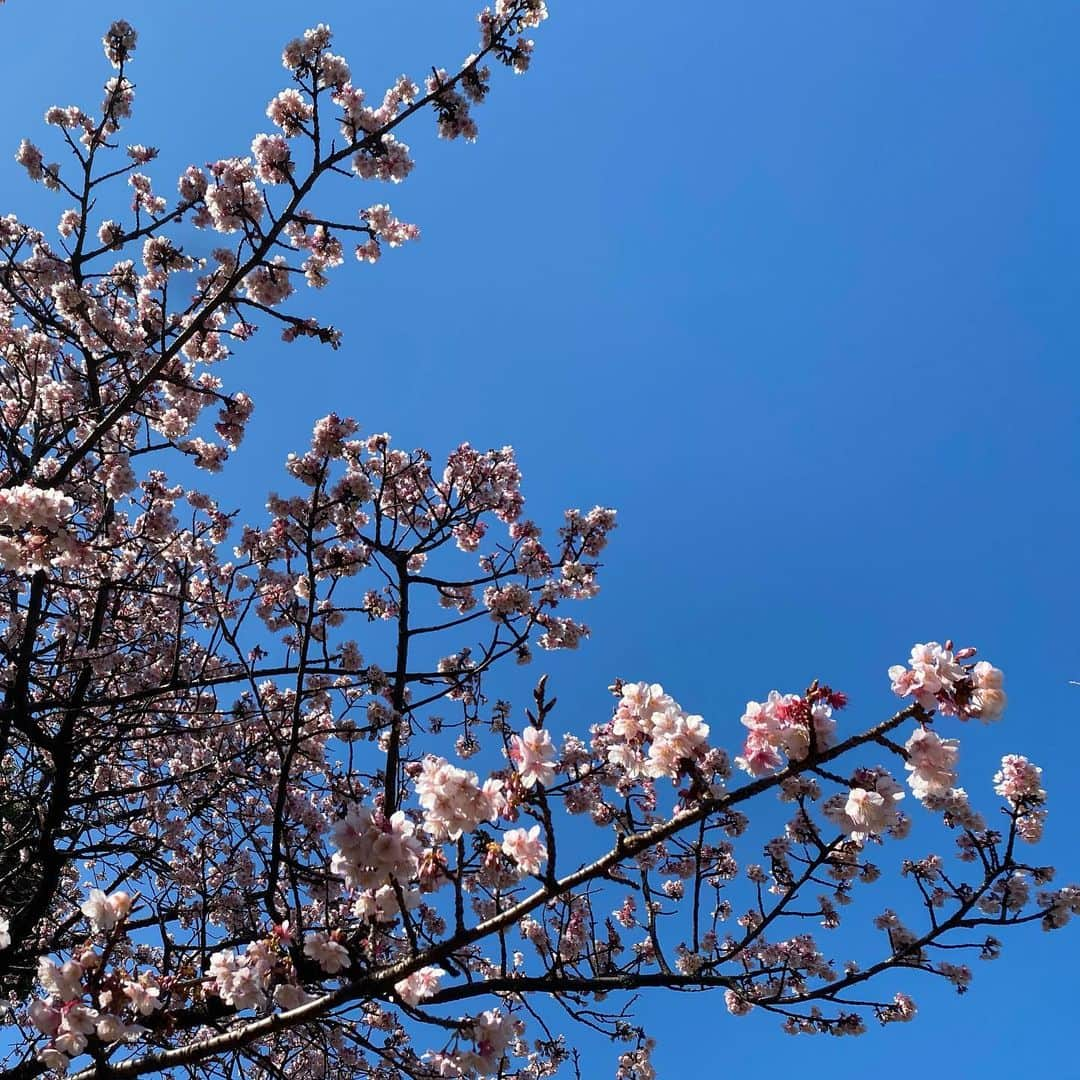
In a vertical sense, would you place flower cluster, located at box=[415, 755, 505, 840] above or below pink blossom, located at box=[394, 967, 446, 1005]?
above

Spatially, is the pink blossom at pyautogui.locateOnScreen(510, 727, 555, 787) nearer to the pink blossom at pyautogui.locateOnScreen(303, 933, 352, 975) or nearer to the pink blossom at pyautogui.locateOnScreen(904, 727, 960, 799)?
the pink blossom at pyautogui.locateOnScreen(904, 727, 960, 799)

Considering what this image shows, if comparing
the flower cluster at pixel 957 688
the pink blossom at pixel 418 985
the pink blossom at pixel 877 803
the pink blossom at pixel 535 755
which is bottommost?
the pink blossom at pixel 418 985

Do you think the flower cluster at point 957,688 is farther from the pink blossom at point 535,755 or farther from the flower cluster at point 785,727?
the pink blossom at point 535,755

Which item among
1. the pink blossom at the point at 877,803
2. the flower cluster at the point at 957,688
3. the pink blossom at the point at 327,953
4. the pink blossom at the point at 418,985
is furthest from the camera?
the pink blossom at the point at 327,953

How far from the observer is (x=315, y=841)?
25.5ft

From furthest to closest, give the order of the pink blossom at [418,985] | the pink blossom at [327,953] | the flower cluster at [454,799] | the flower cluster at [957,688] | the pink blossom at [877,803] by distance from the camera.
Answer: the pink blossom at [327,953] → the pink blossom at [418,985] → the pink blossom at [877,803] → the flower cluster at [454,799] → the flower cluster at [957,688]

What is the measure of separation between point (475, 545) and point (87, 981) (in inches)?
260

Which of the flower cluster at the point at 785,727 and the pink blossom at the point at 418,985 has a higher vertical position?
the flower cluster at the point at 785,727

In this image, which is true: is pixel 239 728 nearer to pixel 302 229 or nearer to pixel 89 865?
pixel 89 865

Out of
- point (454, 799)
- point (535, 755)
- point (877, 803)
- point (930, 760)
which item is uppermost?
point (930, 760)

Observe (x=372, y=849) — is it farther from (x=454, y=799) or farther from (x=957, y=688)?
(x=957, y=688)

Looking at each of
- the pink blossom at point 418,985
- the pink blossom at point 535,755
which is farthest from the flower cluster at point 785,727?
the pink blossom at point 418,985

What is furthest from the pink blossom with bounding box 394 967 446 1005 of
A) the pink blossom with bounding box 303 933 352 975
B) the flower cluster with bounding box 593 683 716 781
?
the flower cluster with bounding box 593 683 716 781

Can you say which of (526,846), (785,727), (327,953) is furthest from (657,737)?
(327,953)
